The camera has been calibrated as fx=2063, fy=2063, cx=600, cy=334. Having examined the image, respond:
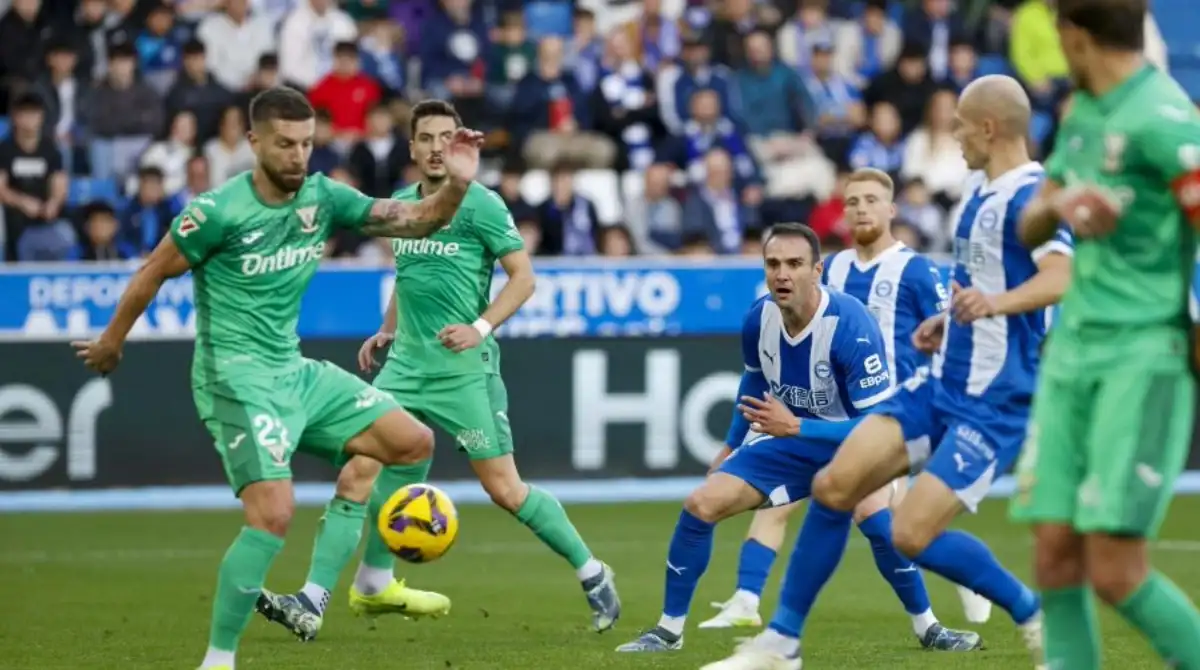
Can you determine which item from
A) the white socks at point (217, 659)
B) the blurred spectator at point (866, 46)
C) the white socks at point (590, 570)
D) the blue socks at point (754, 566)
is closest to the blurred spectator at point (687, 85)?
the blurred spectator at point (866, 46)

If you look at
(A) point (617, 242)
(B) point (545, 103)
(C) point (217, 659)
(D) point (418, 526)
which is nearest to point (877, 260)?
(D) point (418, 526)

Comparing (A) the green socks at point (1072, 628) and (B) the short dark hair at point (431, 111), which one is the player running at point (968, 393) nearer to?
(A) the green socks at point (1072, 628)

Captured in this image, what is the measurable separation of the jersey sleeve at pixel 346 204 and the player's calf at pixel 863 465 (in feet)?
7.26

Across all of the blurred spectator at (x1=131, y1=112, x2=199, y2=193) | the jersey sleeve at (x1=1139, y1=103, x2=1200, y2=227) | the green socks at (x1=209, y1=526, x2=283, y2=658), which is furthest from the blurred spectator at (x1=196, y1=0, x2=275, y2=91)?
the jersey sleeve at (x1=1139, y1=103, x2=1200, y2=227)

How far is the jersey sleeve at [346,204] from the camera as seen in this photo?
8.54m

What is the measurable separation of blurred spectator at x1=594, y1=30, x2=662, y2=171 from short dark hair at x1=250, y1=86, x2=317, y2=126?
12056 mm

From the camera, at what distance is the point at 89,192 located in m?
19.1

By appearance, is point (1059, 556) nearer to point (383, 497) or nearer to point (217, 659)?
point (217, 659)

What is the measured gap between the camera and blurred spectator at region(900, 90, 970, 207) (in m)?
20.2

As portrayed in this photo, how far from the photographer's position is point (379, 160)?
19281 millimetres

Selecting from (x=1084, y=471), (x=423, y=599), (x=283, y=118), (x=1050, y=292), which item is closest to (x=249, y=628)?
(x=423, y=599)

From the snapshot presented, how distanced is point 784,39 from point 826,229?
12.1 feet

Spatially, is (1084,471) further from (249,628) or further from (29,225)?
(29,225)

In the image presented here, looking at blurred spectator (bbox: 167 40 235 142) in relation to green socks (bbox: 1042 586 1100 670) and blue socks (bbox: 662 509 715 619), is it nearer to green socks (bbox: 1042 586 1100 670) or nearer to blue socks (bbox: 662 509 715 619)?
blue socks (bbox: 662 509 715 619)
